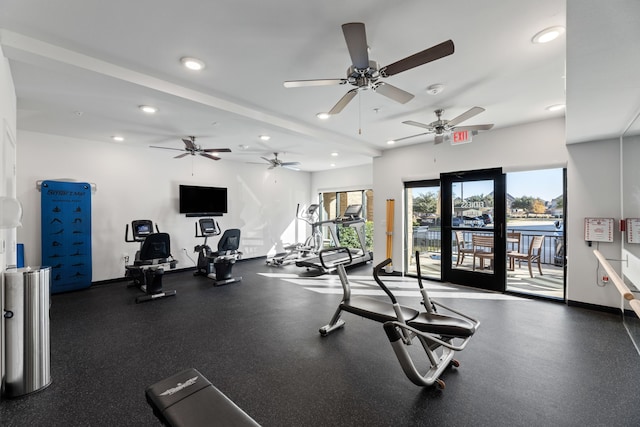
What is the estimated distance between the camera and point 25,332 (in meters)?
2.28

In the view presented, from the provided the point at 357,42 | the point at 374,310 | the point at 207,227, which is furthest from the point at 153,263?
the point at 357,42

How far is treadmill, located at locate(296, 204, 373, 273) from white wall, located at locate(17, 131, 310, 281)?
218 cm

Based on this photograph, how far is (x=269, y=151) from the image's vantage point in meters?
6.77

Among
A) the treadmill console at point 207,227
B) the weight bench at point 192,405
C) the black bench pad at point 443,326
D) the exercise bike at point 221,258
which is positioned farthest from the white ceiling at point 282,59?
the treadmill console at point 207,227

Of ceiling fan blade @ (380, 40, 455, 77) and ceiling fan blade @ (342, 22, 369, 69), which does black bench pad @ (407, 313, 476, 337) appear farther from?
ceiling fan blade @ (342, 22, 369, 69)

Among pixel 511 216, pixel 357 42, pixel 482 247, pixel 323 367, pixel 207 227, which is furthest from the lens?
pixel 207 227

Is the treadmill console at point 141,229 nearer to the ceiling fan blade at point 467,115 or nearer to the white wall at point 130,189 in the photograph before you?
the white wall at point 130,189

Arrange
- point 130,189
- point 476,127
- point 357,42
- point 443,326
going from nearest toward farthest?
1. point 357,42
2. point 443,326
3. point 476,127
4. point 130,189

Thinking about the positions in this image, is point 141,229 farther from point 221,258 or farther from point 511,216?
point 511,216

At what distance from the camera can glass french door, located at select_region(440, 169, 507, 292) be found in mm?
4984

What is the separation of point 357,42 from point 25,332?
11.3ft

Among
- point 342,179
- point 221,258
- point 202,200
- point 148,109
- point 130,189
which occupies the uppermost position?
point 148,109

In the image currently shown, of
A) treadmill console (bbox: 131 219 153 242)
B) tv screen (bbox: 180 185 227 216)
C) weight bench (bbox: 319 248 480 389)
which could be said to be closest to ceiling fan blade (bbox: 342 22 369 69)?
weight bench (bbox: 319 248 480 389)

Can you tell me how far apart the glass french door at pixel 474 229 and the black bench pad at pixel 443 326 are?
3.10 m
